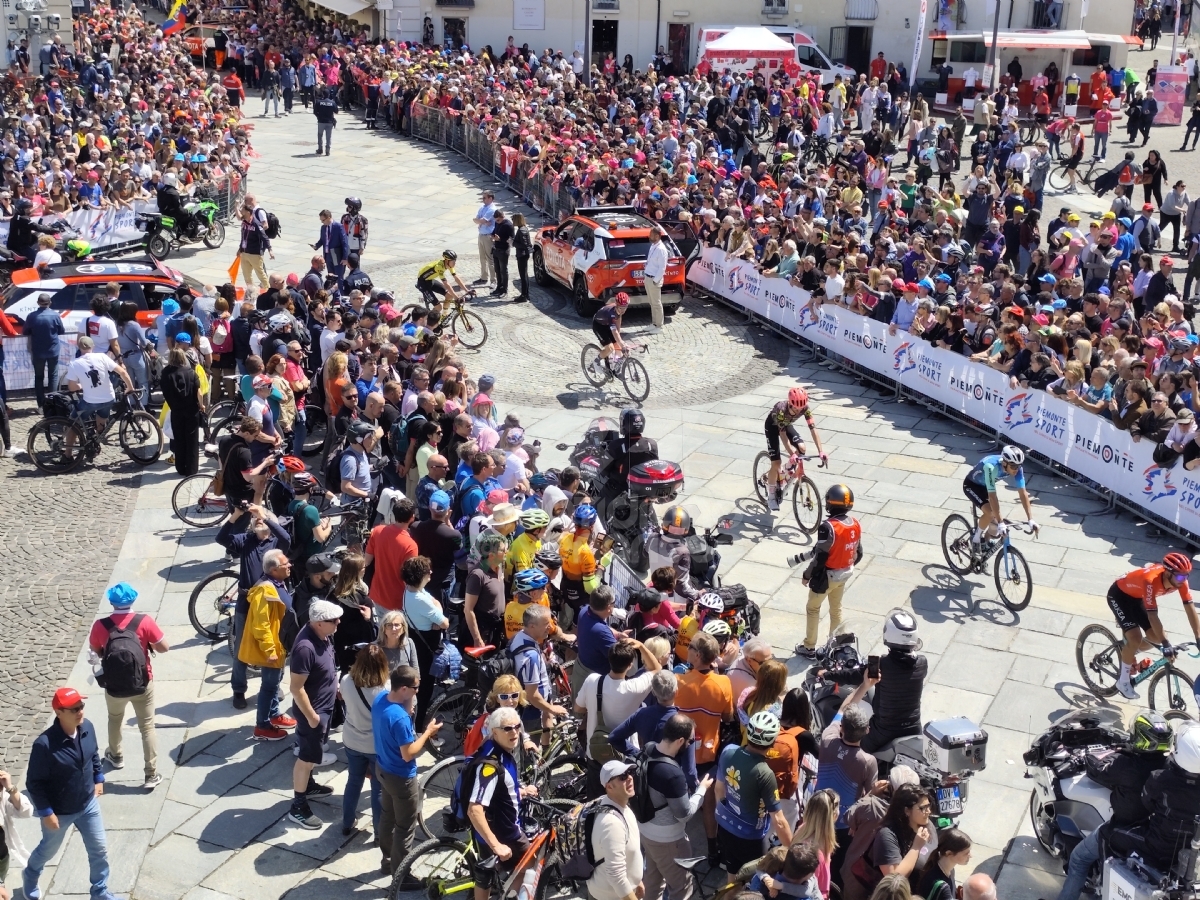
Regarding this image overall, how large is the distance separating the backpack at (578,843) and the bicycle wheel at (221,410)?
30.0ft

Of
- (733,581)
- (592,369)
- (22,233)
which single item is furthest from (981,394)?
(22,233)

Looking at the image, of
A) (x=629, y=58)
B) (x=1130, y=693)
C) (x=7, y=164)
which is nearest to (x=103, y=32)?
(x=629, y=58)

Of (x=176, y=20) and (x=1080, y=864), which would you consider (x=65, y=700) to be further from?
(x=176, y=20)

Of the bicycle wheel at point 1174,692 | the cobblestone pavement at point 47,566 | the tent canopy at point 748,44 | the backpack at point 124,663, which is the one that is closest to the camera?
the backpack at point 124,663

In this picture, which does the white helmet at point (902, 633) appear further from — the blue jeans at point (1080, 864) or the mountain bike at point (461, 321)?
the mountain bike at point (461, 321)

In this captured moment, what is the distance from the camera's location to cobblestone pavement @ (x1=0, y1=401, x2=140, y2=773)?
34.2ft

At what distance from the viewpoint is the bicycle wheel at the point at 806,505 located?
13664mm

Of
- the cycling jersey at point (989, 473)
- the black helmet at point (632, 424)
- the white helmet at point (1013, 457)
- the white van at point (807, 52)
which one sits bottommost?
the cycling jersey at point (989, 473)

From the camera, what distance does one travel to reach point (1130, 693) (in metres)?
10.4

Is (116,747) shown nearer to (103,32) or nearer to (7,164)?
(7,164)

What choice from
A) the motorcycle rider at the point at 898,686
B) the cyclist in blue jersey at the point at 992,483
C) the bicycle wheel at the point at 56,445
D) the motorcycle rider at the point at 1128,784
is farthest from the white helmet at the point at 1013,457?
the bicycle wheel at the point at 56,445

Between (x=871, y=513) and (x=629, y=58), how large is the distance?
31267 millimetres

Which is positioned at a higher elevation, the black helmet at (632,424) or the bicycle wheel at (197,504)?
the black helmet at (632,424)

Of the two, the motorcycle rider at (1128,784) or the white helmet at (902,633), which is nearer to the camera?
the motorcycle rider at (1128,784)
